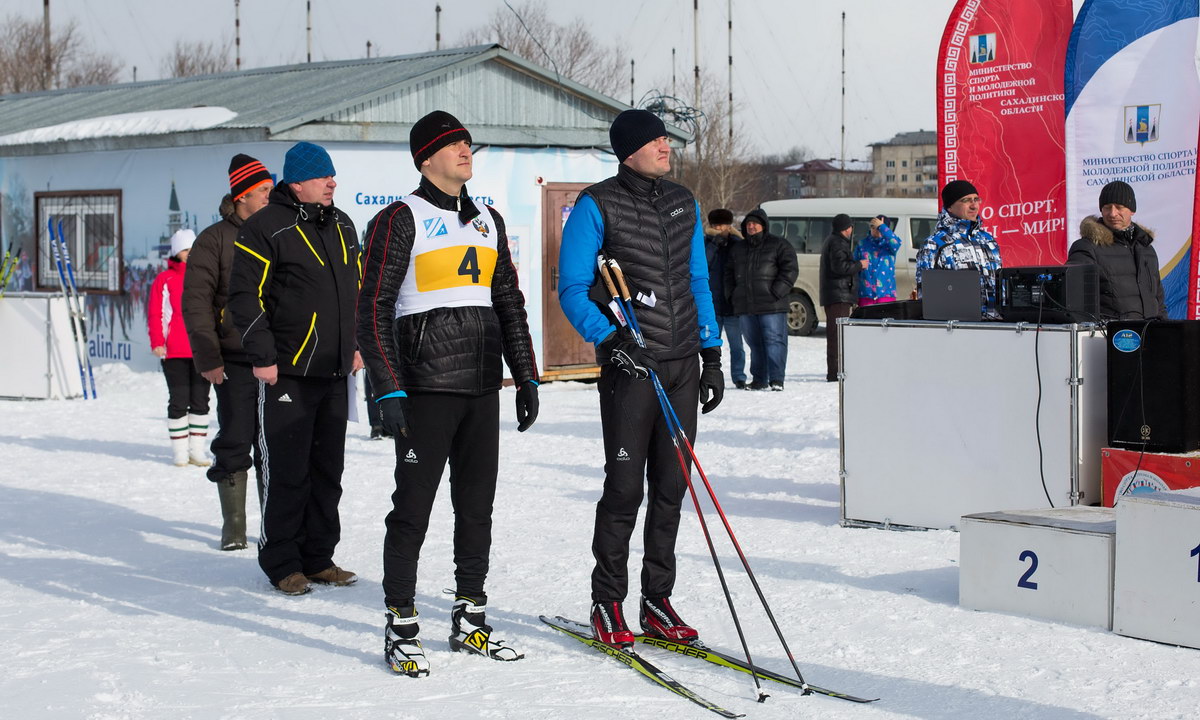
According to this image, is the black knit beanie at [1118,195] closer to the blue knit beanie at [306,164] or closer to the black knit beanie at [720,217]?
the blue knit beanie at [306,164]

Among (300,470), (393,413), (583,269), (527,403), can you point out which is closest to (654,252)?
(583,269)

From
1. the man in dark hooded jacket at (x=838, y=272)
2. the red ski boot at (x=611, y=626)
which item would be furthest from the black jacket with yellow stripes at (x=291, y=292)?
the man in dark hooded jacket at (x=838, y=272)

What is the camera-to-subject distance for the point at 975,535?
561cm

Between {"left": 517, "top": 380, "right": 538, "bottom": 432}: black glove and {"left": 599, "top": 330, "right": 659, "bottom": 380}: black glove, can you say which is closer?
{"left": 599, "top": 330, "right": 659, "bottom": 380}: black glove

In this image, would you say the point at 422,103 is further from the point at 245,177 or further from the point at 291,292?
the point at 291,292

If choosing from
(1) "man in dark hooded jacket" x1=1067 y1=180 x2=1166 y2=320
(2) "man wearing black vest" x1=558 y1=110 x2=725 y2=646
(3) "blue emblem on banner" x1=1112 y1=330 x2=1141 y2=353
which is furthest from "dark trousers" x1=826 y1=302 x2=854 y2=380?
(2) "man wearing black vest" x1=558 y1=110 x2=725 y2=646

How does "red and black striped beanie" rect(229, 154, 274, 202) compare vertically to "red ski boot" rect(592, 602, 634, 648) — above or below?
above

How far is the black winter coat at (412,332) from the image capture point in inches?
195

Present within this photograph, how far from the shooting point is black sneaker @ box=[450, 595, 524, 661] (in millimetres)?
5090

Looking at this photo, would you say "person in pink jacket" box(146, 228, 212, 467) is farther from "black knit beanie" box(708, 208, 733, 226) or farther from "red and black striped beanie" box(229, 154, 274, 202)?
"black knit beanie" box(708, 208, 733, 226)

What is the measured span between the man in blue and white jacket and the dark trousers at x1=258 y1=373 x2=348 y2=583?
3430 mm

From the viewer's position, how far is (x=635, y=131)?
16.8 ft

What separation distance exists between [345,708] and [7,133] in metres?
16.1

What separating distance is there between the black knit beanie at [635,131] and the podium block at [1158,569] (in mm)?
2180
